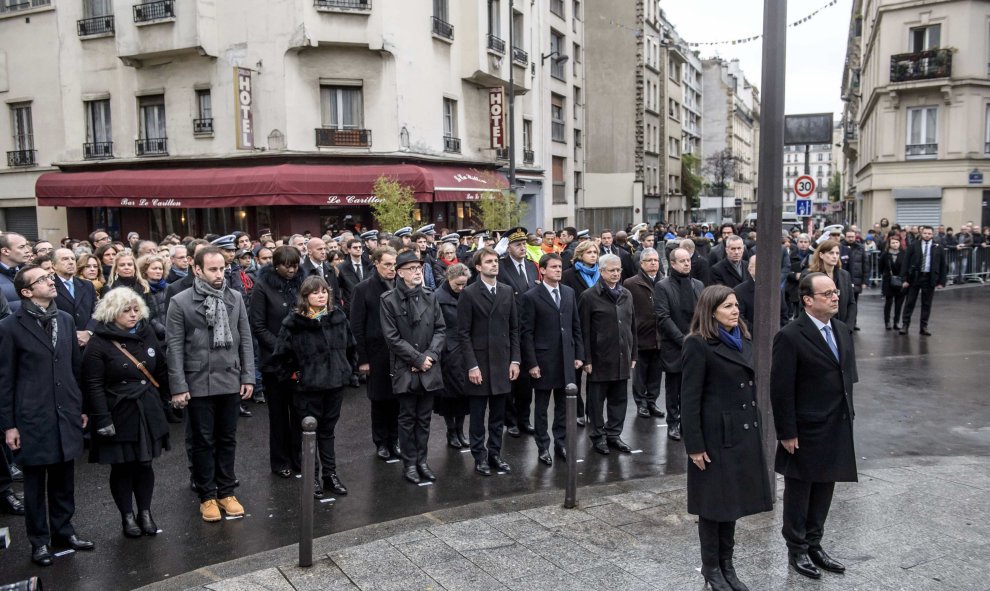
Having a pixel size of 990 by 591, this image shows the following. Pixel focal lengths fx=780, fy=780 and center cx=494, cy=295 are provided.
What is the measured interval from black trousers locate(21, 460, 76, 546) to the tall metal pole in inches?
218

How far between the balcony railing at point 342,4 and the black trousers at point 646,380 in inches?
687

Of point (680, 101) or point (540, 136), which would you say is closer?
point (540, 136)

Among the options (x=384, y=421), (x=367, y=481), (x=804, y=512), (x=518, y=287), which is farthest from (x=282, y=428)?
(x=804, y=512)

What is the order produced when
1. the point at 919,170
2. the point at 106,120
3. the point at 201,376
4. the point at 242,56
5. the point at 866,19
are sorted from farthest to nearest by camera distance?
the point at 866,19, the point at 919,170, the point at 106,120, the point at 242,56, the point at 201,376

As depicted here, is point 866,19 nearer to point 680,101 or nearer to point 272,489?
point 680,101

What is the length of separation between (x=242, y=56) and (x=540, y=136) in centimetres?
1546

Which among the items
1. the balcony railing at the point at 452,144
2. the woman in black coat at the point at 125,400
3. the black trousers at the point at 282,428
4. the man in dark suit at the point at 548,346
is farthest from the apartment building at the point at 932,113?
the woman in black coat at the point at 125,400

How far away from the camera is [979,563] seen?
5516 millimetres

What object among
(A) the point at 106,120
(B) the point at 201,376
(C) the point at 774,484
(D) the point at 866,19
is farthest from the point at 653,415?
(D) the point at 866,19

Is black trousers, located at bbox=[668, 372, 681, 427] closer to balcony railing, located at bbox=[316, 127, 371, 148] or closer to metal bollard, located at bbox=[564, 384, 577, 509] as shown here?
metal bollard, located at bbox=[564, 384, 577, 509]

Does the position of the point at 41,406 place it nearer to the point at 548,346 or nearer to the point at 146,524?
the point at 146,524

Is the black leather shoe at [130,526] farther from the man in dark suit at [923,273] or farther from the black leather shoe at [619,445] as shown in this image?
the man in dark suit at [923,273]

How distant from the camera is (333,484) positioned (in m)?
7.21

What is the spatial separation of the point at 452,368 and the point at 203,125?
19.5m
